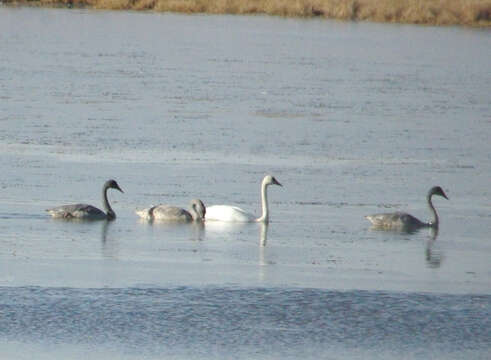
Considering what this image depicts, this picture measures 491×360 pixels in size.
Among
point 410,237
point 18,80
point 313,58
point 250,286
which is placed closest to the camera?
point 250,286

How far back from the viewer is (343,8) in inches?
1887

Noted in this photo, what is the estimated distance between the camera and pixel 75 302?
10039 millimetres

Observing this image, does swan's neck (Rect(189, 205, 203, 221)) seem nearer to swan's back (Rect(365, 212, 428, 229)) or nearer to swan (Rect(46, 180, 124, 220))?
swan (Rect(46, 180, 124, 220))

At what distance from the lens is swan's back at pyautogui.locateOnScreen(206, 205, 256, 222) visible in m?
13.6

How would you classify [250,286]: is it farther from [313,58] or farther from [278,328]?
[313,58]

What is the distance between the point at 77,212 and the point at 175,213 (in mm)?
1051

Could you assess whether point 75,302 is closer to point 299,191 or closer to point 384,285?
point 384,285

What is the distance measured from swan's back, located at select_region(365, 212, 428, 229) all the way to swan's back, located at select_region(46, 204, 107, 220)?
292 centimetres

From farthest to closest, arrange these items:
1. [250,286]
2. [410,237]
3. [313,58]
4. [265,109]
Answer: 1. [313,58]
2. [265,109]
3. [410,237]
4. [250,286]

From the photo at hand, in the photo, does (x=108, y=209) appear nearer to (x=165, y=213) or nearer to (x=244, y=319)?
(x=165, y=213)

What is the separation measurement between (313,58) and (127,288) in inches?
952

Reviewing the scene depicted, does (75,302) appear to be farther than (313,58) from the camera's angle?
Result: No

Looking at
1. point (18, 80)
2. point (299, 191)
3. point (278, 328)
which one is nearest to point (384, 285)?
point (278, 328)

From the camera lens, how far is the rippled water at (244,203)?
9.56 metres
